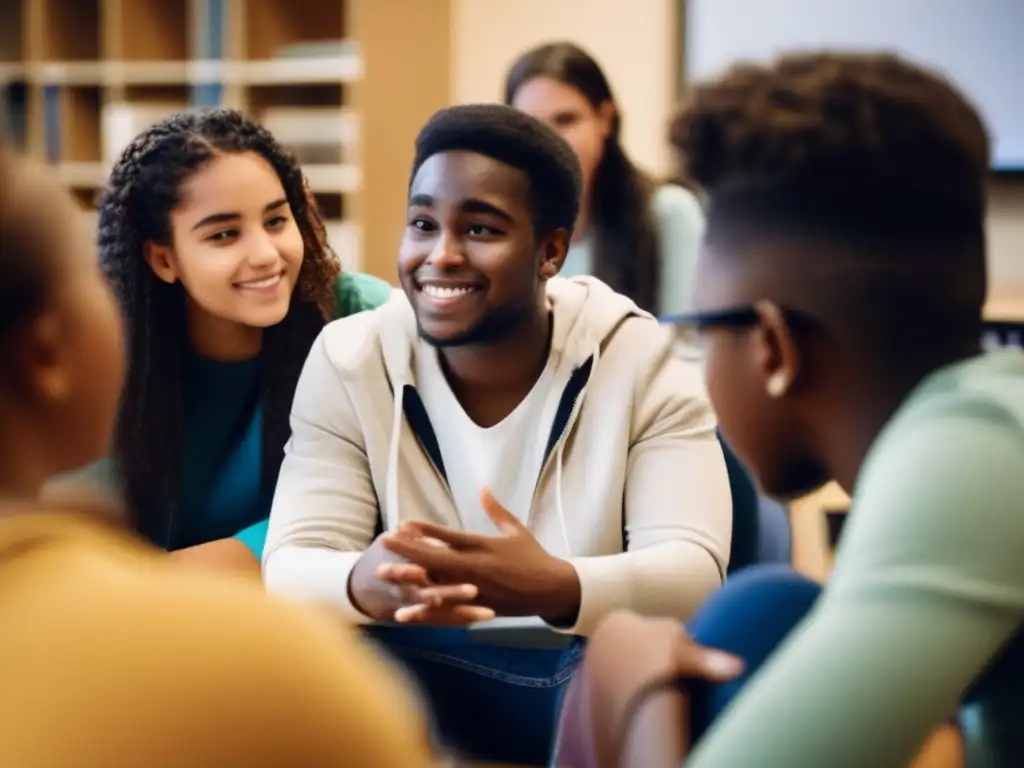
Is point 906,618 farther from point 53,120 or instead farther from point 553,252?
point 53,120

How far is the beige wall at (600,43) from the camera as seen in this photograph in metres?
3.34

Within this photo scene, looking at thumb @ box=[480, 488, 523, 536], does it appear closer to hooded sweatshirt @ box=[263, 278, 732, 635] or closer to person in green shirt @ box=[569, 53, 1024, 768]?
hooded sweatshirt @ box=[263, 278, 732, 635]

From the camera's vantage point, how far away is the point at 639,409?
1253mm

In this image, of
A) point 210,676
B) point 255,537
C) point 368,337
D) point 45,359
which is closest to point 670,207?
point 368,337

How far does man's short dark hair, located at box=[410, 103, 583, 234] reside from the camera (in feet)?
3.98

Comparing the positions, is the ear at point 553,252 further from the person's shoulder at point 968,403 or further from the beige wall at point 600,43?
the beige wall at point 600,43

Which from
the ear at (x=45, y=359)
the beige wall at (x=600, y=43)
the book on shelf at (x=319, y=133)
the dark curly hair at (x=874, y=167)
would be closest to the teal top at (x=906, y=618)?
the dark curly hair at (x=874, y=167)

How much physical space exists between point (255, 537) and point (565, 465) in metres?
0.36

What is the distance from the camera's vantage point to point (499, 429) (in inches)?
49.7

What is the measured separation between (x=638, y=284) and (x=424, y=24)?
64.3 inches

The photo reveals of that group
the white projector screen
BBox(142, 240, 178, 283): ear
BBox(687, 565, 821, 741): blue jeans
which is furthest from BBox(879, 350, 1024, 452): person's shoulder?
the white projector screen

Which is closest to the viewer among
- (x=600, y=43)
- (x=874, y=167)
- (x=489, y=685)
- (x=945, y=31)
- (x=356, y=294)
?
(x=874, y=167)

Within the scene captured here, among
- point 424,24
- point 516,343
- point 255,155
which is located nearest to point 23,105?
point 424,24

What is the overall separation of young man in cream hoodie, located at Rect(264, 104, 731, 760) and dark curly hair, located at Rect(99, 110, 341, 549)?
0.08 m
